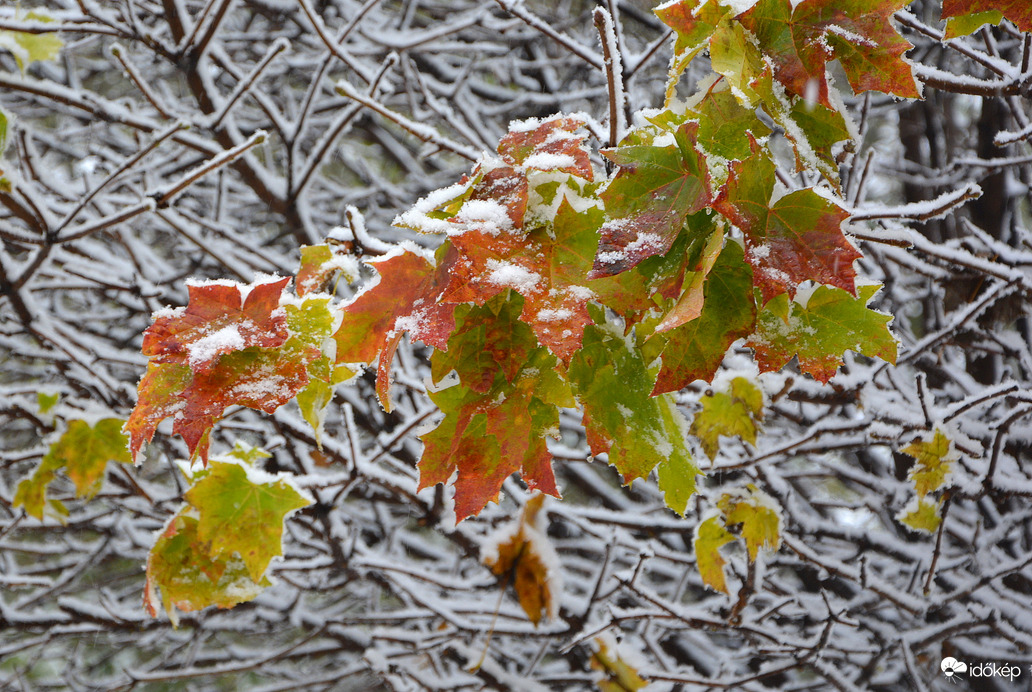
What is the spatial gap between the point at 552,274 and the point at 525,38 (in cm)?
339

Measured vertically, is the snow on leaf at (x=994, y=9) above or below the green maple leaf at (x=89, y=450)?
above

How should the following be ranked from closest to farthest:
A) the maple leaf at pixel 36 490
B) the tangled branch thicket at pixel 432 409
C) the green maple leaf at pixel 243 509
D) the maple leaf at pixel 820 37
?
the maple leaf at pixel 820 37 → the green maple leaf at pixel 243 509 → the tangled branch thicket at pixel 432 409 → the maple leaf at pixel 36 490

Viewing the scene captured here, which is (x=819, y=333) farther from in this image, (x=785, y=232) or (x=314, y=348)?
(x=314, y=348)

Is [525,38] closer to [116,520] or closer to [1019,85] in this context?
[1019,85]

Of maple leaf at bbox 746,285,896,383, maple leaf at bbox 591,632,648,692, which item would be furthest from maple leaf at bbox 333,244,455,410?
maple leaf at bbox 591,632,648,692

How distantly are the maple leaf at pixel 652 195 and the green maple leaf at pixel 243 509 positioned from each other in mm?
1079

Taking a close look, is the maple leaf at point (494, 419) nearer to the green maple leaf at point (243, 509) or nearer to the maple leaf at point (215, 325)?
the maple leaf at point (215, 325)

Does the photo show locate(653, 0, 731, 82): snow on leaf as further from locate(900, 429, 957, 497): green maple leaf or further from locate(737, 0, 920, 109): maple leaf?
locate(900, 429, 957, 497): green maple leaf

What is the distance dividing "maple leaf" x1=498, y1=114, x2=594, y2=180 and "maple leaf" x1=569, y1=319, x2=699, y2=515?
242mm

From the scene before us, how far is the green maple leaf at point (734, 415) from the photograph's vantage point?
1881 millimetres

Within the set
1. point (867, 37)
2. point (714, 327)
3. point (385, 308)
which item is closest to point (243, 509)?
point (385, 308)
